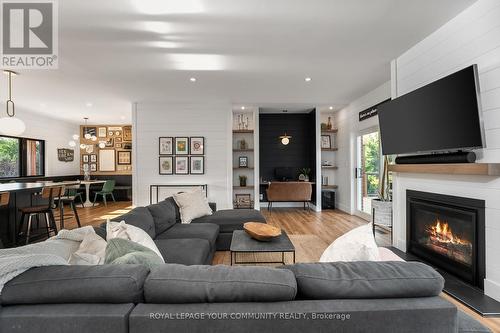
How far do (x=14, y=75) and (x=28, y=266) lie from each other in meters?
4.77

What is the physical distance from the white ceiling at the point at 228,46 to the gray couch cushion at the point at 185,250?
7.65 feet

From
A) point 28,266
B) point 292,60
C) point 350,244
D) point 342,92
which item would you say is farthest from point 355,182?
point 28,266

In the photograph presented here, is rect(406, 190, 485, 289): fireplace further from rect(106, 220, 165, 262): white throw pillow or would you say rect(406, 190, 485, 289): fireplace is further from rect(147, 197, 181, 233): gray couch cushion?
rect(147, 197, 181, 233): gray couch cushion

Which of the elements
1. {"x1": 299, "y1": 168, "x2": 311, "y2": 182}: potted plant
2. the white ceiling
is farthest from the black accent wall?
the white ceiling

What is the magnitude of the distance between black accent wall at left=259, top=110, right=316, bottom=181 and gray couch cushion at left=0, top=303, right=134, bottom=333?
6.58 metres

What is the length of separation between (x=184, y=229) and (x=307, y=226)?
2818 mm

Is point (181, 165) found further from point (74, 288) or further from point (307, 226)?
point (74, 288)

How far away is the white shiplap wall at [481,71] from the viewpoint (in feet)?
7.33

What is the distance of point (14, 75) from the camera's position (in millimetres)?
4246

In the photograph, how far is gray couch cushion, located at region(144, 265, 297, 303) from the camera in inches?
40.2

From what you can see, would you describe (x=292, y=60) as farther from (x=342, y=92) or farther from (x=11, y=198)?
(x=11, y=198)

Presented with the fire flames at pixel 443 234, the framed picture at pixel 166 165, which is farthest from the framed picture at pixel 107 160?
the fire flames at pixel 443 234

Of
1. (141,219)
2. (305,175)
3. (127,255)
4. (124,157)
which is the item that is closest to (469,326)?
(127,255)

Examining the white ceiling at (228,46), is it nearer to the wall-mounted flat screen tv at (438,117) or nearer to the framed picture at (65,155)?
the wall-mounted flat screen tv at (438,117)
